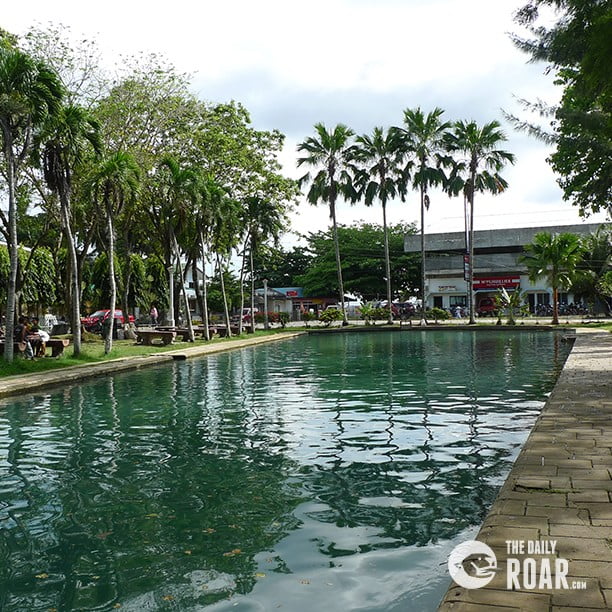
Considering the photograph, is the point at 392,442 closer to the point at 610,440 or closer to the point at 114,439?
the point at 610,440

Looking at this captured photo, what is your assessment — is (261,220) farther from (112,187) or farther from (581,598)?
(581,598)

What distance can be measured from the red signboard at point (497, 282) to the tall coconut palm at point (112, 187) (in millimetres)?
45833

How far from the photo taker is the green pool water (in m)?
4.35

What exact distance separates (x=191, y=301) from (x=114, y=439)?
6091cm

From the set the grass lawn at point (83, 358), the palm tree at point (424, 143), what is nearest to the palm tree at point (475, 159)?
the palm tree at point (424, 143)

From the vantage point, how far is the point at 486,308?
2394 inches

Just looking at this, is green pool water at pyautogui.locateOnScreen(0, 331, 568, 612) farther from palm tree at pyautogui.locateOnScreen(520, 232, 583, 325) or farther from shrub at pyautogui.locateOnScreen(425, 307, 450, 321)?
shrub at pyautogui.locateOnScreen(425, 307, 450, 321)

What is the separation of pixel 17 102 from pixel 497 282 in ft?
169

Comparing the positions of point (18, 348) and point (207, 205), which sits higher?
point (207, 205)

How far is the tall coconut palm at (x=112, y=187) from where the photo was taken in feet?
71.4

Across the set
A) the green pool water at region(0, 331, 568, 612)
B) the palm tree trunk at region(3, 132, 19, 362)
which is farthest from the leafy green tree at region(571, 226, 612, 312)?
the palm tree trunk at region(3, 132, 19, 362)

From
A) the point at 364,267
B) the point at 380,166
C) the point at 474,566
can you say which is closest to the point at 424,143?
the point at 380,166

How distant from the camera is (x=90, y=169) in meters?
26.4

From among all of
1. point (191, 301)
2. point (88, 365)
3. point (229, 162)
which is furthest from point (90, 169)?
point (191, 301)
